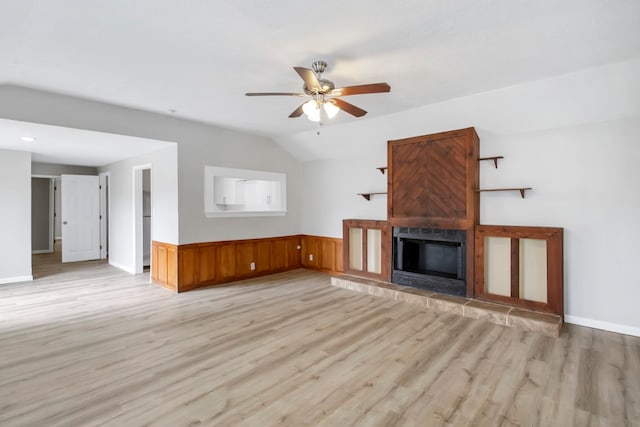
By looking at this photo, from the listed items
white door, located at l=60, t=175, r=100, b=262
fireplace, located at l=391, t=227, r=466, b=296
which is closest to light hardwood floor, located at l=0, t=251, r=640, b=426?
fireplace, located at l=391, t=227, r=466, b=296

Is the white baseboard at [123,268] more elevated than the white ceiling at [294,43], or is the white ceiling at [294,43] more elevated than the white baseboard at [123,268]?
the white ceiling at [294,43]

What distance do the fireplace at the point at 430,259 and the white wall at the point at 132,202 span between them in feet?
11.7

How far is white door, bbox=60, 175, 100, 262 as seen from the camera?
750 cm

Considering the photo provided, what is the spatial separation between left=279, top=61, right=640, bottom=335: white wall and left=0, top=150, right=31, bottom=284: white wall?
6489mm

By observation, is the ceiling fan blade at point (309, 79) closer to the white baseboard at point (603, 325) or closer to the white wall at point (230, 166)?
the white wall at point (230, 166)

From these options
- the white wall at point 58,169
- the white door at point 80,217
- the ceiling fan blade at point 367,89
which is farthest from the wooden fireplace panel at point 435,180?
the white wall at point 58,169

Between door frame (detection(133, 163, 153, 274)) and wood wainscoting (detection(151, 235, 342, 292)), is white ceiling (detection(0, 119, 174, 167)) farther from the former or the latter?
wood wainscoting (detection(151, 235, 342, 292))

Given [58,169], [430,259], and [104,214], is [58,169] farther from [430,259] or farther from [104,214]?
[430,259]

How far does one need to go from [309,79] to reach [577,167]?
10.8ft

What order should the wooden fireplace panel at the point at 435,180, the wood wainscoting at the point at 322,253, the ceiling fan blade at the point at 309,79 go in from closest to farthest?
the ceiling fan blade at the point at 309,79 < the wooden fireplace panel at the point at 435,180 < the wood wainscoting at the point at 322,253

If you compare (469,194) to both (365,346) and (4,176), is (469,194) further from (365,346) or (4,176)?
(4,176)

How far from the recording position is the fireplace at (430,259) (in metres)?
4.46

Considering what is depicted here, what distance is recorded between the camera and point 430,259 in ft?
16.2

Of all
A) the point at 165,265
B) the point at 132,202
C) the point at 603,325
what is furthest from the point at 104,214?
the point at 603,325
